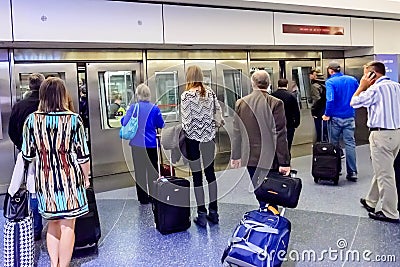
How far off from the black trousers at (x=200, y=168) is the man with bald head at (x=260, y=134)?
0.28 metres

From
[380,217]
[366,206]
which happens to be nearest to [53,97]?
[380,217]

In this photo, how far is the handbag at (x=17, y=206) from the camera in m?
3.14

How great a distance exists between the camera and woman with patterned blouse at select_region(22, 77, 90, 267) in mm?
2986

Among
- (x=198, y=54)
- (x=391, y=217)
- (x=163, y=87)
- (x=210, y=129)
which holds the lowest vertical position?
(x=391, y=217)

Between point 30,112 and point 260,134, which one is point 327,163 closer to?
point 260,134

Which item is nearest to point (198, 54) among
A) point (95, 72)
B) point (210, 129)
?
point (95, 72)

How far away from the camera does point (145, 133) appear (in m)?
4.70

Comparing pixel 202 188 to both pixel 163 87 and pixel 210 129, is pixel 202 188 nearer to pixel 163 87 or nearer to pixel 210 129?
pixel 210 129

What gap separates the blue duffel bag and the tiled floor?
414mm

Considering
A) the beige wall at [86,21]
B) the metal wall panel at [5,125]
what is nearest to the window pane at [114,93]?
the beige wall at [86,21]

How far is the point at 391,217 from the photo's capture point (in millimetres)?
4129

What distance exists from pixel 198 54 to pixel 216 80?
0.59 m

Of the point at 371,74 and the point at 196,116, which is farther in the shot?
the point at 371,74

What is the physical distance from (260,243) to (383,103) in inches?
81.7
